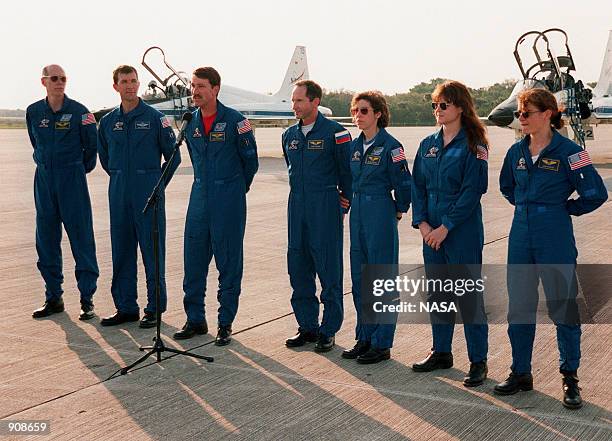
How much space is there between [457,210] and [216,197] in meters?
1.90

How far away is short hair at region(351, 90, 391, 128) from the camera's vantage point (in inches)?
212

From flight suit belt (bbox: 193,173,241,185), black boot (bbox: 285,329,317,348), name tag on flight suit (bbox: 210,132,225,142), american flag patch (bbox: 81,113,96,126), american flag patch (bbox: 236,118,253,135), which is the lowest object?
Result: black boot (bbox: 285,329,317,348)

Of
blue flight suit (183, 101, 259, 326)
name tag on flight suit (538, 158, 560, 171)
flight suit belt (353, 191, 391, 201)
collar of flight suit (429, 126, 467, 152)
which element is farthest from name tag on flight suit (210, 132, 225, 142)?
name tag on flight suit (538, 158, 560, 171)

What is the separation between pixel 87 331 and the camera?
20.4ft

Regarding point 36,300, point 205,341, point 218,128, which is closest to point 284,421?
point 205,341

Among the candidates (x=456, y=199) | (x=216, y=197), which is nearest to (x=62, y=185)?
(x=216, y=197)

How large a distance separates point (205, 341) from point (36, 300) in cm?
213

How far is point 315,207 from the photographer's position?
5621 mm

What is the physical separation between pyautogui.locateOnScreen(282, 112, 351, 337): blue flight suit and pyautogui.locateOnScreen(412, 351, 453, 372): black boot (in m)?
0.79

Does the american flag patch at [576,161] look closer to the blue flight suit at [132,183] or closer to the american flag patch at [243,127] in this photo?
the american flag patch at [243,127]

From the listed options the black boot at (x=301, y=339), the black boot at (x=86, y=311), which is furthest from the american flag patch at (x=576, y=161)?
the black boot at (x=86, y=311)

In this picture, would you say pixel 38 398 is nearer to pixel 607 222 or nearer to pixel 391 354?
pixel 391 354

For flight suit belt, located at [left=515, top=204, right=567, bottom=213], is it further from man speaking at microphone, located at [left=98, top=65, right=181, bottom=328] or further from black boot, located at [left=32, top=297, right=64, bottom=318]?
black boot, located at [left=32, top=297, right=64, bottom=318]

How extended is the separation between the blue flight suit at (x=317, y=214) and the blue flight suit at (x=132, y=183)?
1172 millimetres
